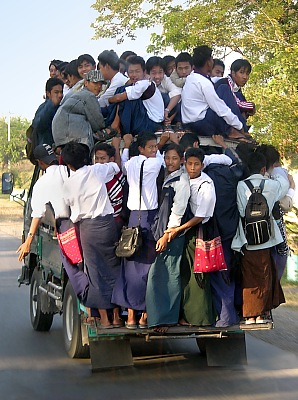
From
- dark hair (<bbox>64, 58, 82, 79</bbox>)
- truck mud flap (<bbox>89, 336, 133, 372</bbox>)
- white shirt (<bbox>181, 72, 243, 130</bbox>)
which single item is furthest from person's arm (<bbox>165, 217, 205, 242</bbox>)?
dark hair (<bbox>64, 58, 82, 79</bbox>)

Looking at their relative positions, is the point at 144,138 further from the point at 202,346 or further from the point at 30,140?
the point at 30,140

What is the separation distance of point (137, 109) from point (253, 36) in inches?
349

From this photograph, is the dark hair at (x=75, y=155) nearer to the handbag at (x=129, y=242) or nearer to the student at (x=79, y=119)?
the student at (x=79, y=119)

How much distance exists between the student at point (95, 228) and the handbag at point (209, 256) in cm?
74

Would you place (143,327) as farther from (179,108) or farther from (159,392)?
(179,108)

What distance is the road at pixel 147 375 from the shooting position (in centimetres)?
714

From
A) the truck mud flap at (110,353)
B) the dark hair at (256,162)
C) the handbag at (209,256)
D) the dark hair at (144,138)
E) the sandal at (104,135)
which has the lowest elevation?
the truck mud flap at (110,353)

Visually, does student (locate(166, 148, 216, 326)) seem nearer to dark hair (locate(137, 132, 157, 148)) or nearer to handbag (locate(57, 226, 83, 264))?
dark hair (locate(137, 132, 157, 148))

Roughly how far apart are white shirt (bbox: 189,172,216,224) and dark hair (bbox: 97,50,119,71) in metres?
2.49

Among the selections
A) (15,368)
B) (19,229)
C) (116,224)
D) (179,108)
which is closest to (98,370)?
(15,368)

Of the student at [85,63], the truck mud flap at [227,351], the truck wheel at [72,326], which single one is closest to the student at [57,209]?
the truck wheel at [72,326]

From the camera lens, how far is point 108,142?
28.7ft

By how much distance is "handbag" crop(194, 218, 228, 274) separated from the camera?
24.7 ft

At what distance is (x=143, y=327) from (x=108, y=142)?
208cm
